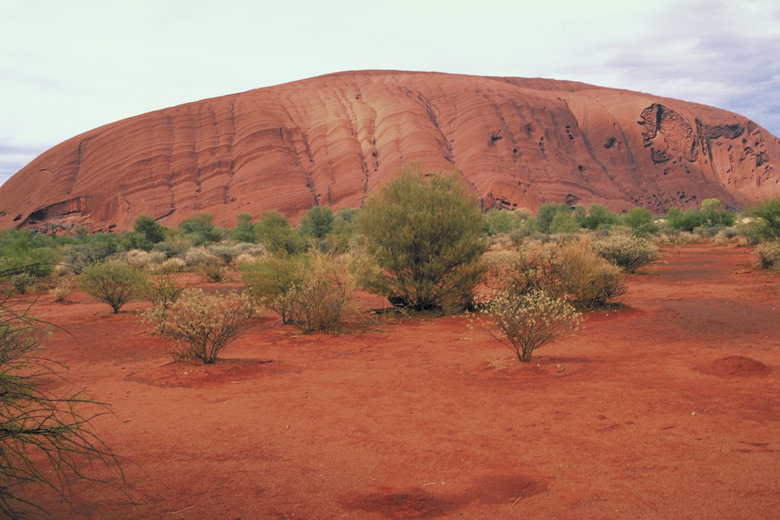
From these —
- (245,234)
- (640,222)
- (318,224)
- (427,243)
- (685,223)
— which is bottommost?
(427,243)

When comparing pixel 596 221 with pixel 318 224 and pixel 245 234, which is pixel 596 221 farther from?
pixel 245 234

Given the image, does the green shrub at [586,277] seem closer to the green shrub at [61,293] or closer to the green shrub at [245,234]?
the green shrub at [61,293]

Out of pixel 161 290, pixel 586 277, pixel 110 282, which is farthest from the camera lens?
pixel 110 282

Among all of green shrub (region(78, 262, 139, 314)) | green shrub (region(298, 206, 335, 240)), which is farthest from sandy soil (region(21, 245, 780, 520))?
green shrub (region(298, 206, 335, 240))

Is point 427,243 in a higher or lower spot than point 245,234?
lower

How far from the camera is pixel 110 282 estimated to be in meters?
15.6

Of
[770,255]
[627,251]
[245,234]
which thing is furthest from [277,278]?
[245,234]

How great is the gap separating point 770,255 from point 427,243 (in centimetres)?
1294

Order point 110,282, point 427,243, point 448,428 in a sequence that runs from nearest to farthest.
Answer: point 448,428
point 427,243
point 110,282

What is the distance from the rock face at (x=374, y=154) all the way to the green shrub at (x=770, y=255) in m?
43.5

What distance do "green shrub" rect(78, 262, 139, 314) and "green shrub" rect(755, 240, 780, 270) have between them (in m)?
20.9

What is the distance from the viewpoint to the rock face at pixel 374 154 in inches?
2621

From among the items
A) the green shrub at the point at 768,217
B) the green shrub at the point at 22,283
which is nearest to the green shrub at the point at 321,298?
the green shrub at the point at 22,283

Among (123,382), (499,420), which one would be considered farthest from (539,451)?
(123,382)
